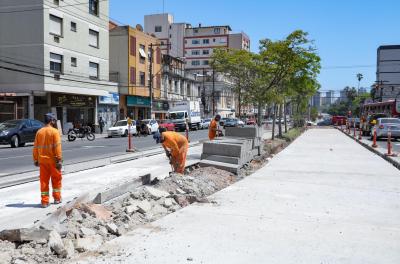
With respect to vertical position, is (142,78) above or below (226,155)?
above

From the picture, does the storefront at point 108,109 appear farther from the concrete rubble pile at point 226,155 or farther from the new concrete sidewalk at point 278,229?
the new concrete sidewalk at point 278,229

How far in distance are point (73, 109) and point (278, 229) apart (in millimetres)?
36505

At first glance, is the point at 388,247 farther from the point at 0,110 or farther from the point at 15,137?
the point at 0,110

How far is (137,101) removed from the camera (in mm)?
53219

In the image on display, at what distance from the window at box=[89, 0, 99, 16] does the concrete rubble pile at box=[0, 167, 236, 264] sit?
36.6 m

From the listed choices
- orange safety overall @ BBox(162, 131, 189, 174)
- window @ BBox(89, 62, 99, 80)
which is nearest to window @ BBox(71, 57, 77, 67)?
window @ BBox(89, 62, 99, 80)

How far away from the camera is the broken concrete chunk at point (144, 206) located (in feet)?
22.3

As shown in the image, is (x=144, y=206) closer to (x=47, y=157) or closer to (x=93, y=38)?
(x=47, y=157)

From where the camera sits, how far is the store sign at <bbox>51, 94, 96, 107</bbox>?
121 ft

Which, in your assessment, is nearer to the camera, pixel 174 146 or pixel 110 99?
pixel 174 146

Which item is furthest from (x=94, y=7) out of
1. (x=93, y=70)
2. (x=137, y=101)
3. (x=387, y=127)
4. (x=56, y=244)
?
(x=56, y=244)

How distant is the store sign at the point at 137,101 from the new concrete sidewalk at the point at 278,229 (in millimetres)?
42284

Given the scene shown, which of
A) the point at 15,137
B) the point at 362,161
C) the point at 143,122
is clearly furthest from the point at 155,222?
the point at 143,122

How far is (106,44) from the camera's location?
146 feet
